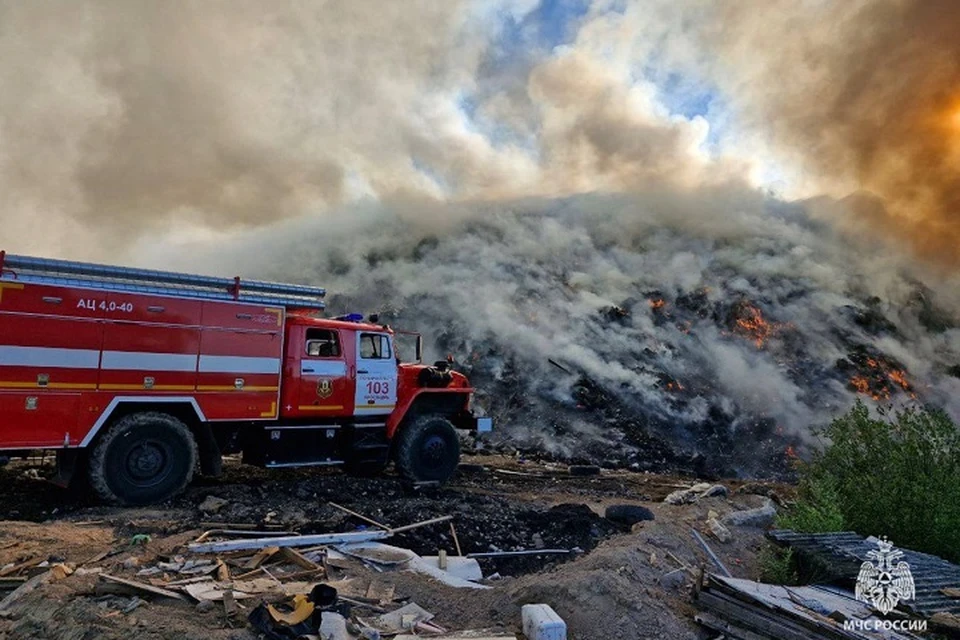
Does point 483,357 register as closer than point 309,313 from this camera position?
No

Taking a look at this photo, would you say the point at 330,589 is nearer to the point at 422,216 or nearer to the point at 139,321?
the point at 139,321

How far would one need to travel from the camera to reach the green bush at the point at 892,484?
805 cm

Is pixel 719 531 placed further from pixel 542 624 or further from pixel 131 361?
pixel 131 361

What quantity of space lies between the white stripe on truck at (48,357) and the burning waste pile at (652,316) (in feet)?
35.8

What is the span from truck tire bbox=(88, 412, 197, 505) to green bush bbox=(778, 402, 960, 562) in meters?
8.81

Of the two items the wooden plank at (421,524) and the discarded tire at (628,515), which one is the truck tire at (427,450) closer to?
the wooden plank at (421,524)

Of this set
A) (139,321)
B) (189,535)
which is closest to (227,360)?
(139,321)

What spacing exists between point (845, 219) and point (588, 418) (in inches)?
1012

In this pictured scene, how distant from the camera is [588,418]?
57.1 ft

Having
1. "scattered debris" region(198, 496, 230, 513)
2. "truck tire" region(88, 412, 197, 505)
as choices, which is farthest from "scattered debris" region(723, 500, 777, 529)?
"truck tire" region(88, 412, 197, 505)

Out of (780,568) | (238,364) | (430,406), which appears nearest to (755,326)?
(430,406)

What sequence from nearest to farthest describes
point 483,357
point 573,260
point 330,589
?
point 330,589 → point 483,357 → point 573,260

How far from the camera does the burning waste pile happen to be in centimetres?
1764

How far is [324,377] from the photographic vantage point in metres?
10.4
